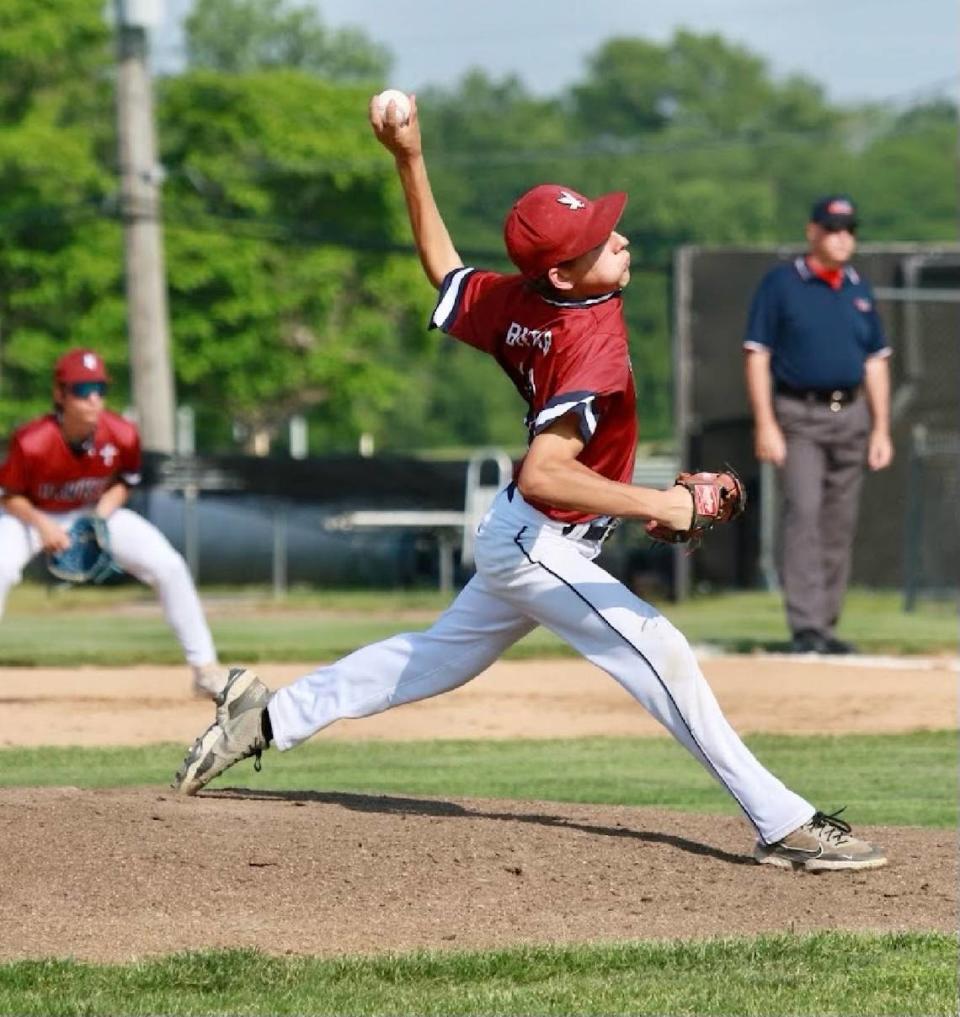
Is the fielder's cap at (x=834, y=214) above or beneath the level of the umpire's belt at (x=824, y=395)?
above

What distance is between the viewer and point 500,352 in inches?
254

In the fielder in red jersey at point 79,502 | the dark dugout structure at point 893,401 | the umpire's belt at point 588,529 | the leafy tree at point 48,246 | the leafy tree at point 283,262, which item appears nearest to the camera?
the umpire's belt at point 588,529

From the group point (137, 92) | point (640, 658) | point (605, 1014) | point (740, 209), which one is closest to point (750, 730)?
point (640, 658)

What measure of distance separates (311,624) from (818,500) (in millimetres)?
5827

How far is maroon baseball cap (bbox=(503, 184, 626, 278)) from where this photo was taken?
614cm

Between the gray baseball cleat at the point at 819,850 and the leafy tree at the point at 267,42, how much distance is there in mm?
84639

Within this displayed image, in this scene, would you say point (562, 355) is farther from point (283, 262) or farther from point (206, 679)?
point (283, 262)

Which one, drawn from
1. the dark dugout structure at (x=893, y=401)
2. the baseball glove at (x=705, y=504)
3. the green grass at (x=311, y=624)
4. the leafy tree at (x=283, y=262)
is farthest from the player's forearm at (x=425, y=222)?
the leafy tree at (x=283, y=262)

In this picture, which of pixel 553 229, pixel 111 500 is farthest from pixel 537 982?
pixel 111 500

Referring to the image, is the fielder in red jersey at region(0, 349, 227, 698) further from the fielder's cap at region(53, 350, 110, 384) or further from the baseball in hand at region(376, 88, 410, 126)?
the baseball in hand at region(376, 88, 410, 126)

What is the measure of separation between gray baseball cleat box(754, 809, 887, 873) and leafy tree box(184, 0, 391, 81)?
84.6m

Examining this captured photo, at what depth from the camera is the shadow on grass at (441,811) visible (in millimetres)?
6609

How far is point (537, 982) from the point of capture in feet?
17.0

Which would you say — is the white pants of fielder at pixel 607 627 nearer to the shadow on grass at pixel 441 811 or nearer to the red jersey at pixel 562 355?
the red jersey at pixel 562 355
